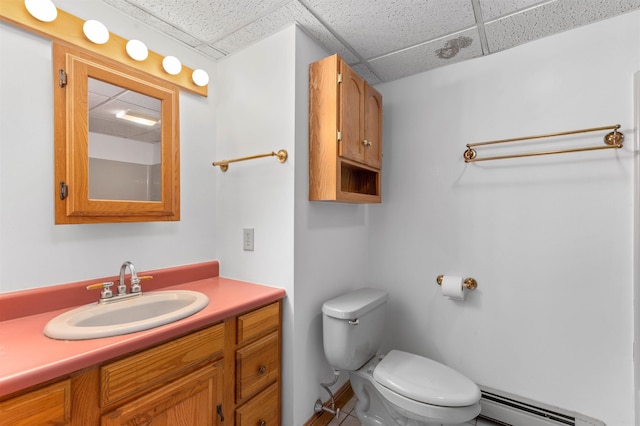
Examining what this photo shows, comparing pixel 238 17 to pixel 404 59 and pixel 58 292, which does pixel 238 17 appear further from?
pixel 58 292

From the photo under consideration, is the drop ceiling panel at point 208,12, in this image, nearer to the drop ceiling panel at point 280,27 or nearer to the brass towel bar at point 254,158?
the drop ceiling panel at point 280,27

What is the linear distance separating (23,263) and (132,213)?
1.33 ft

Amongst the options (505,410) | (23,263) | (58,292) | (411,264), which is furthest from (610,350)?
(23,263)

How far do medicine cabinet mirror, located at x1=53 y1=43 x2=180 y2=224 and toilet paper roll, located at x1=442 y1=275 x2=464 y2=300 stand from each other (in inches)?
63.2

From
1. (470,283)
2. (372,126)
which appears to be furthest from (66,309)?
(470,283)

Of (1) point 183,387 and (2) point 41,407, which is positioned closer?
(2) point 41,407

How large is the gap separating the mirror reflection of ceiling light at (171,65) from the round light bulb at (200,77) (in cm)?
11

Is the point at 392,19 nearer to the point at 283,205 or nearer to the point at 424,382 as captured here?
the point at 283,205

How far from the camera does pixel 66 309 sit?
119 cm

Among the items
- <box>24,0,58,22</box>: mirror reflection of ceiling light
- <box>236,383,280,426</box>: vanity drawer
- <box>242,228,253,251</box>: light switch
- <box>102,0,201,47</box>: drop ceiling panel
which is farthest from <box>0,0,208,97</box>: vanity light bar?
<box>236,383,280,426</box>: vanity drawer

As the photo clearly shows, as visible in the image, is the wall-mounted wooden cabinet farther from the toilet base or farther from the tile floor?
the tile floor

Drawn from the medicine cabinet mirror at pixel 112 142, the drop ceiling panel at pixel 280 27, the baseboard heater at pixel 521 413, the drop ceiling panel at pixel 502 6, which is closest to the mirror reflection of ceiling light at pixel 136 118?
the medicine cabinet mirror at pixel 112 142

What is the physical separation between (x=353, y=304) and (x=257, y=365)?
58 cm

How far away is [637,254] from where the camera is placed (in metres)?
1.38
